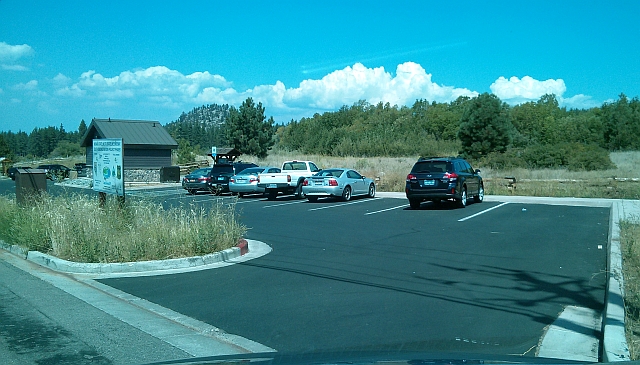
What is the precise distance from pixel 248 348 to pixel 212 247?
216 inches

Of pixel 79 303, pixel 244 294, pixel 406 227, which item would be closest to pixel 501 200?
pixel 406 227

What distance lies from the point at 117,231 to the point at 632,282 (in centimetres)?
919

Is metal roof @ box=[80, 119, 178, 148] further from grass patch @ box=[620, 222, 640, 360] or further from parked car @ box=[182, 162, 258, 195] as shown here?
grass patch @ box=[620, 222, 640, 360]

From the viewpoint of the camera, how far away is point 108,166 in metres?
13.6

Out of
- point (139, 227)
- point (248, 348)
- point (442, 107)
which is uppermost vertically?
point (442, 107)

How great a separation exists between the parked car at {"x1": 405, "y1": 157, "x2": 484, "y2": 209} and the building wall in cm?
3216

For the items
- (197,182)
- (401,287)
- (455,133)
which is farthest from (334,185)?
(455,133)

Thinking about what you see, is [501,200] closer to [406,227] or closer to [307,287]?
[406,227]

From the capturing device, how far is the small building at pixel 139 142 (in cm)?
4697

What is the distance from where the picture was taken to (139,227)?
1155 centimetres

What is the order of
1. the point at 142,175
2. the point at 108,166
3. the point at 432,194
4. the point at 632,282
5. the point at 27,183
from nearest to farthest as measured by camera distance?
the point at 632,282 < the point at 108,166 < the point at 27,183 < the point at 432,194 < the point at 142,175

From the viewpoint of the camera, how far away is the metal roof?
153 feet

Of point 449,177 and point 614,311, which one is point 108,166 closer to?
point 614,311

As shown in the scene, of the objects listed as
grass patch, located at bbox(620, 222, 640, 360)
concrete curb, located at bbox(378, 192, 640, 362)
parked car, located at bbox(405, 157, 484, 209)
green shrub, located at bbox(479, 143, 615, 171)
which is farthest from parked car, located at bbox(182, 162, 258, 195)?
green shrub, located at bbox(479, 143, 615, 171)
